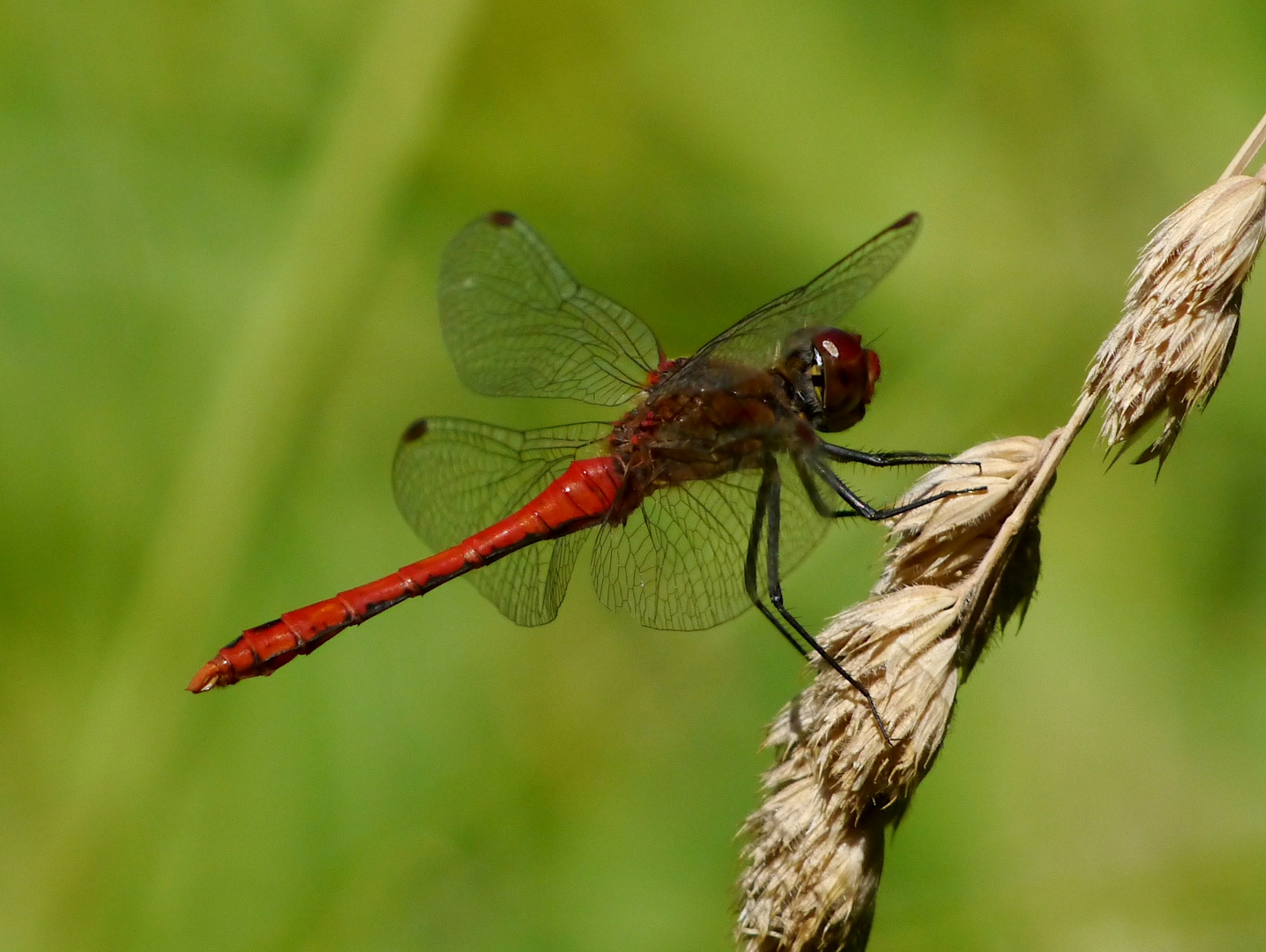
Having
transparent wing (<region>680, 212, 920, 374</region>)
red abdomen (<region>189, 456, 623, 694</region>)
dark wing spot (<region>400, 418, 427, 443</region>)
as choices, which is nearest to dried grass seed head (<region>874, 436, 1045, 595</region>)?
transparent wing (<region>680, 212, 920, 374</region>)

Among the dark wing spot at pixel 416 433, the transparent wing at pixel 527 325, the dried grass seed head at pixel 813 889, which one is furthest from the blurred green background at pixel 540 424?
the dried grass seed head at pixel 813 889

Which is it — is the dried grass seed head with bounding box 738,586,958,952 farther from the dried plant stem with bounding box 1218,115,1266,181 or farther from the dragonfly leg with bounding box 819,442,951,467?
the dried plant stem with bounding box 1218,115,1266,181

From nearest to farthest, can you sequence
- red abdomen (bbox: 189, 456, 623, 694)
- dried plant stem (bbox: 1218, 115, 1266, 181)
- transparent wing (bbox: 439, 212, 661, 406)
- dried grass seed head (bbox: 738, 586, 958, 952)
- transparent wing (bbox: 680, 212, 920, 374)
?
dried plant stem (bbox: 1218, 115, 1266, 181) → dried grass seed head (bbox: 738, 586, 958, 952) → transparent wing (bbox: 680, 212, 920, 374) → red abdomen (bbox: 189, 456, 623, 694) → transparent wing (bbox: 439, 212, 661, 406)

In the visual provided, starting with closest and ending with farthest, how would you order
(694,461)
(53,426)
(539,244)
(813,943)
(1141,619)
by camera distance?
(813,943) → (694,461) → (539,244) → (1141,619) → (53,426)

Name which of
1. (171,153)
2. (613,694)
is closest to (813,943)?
(613,694)

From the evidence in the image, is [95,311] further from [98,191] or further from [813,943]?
[813,943]

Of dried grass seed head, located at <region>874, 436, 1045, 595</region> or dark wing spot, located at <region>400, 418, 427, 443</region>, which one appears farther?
dark wing spot, located at <region>400, 418, 427, 443</region>

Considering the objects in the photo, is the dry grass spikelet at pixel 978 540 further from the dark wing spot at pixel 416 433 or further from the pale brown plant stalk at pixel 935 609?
the dark wing spot at pixel 416 433
